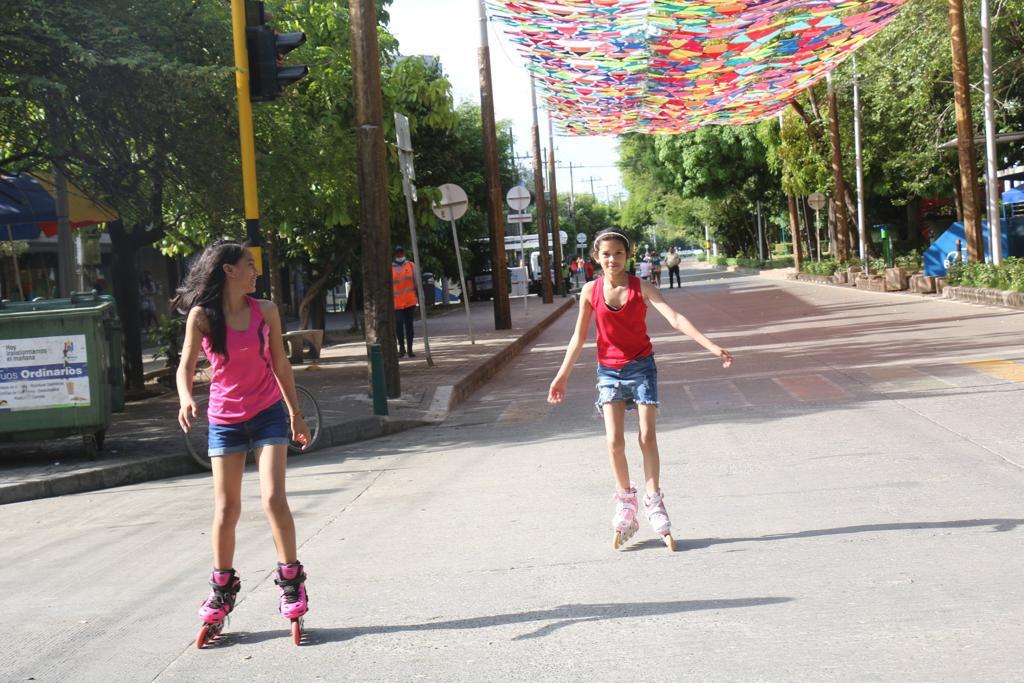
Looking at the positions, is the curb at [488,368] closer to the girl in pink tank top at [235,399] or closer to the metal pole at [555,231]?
the girl in pink tank top at [235,399]

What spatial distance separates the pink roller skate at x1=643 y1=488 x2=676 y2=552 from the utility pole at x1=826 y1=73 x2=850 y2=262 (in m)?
36.8

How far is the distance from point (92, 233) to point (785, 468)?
1124 inches

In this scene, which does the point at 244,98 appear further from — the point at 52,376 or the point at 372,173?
the point at 52,376

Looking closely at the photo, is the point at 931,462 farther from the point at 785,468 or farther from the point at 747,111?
the point at 747,111

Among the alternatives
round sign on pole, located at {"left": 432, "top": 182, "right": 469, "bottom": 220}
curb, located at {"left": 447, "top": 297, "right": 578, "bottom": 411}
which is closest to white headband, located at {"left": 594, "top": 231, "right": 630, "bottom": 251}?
curb, located at {"left": 447, "top": 297, "right": 578, "bottom": 411}

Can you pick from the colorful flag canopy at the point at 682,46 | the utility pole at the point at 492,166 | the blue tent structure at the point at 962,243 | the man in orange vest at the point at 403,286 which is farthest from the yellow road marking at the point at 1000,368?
the blue tent structure at the point at 962,243

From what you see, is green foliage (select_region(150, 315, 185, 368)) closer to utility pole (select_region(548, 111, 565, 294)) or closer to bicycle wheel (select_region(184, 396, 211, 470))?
bicycle wheel (select_region(184, 396, 211, 470))

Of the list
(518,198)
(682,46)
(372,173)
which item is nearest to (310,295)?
(518,198)

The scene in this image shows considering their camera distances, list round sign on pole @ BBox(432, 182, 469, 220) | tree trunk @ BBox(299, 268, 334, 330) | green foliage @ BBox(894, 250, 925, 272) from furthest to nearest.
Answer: green foliage @ BBox(894, 250, 925, 272) < tree trunk @ BBox(299, 268, 334, 330) < round sign on pole @ BBox(432, 182, 469, 220)

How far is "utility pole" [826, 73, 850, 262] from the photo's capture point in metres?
42.9

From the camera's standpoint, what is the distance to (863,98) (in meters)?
43.2

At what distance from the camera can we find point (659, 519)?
6547mm

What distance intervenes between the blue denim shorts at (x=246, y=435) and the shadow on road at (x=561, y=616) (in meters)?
0.84

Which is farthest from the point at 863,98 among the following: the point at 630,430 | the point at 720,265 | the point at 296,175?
the point at 720,265
